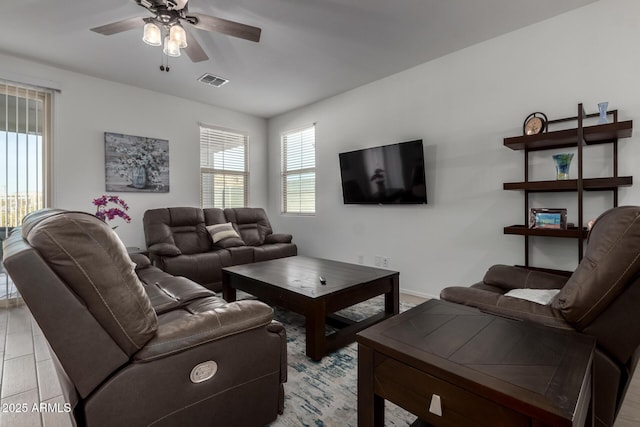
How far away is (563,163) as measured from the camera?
2.43 metres

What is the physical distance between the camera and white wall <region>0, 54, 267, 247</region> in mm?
3549

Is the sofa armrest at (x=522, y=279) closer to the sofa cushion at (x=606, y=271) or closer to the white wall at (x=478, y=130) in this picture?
the white wall at (x=478, y=130)

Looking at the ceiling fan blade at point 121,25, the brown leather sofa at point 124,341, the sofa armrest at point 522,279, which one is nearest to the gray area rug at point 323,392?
the brown leather sofa at point 124,341

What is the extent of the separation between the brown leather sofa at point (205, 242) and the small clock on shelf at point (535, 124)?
10.3 feet

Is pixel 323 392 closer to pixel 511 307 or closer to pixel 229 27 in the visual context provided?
pixel 511 307

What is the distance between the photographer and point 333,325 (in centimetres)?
260

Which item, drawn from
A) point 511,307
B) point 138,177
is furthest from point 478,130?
point 138,177

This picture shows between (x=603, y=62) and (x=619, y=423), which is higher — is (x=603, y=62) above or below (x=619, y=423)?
above

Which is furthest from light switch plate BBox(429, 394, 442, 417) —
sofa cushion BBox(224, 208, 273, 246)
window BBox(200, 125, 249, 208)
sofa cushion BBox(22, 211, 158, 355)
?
window BBox(200, 125, 249, 208)

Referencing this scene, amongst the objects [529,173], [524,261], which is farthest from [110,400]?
[529,173]

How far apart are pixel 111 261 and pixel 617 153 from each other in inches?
131

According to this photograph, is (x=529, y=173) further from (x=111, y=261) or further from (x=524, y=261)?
(x=111, y=261)

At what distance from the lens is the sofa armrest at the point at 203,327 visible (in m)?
1.10

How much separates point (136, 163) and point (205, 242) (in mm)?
1404
